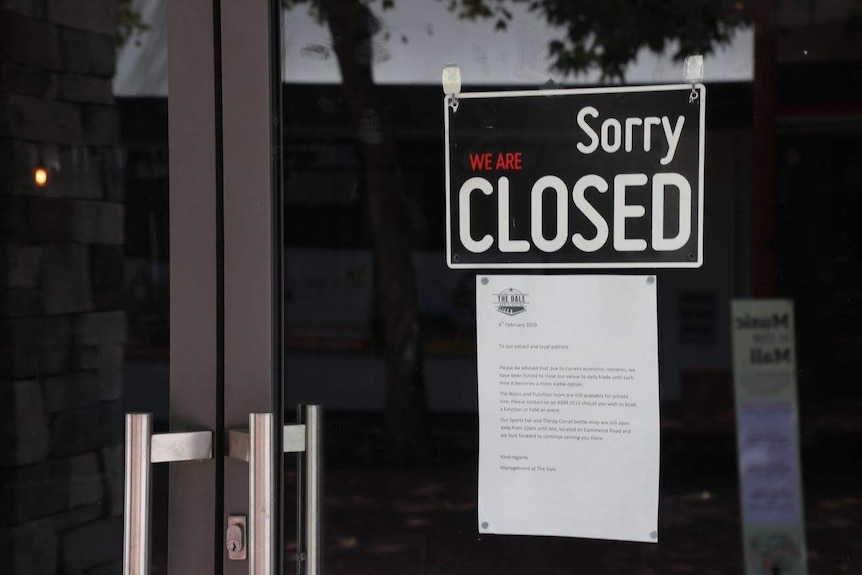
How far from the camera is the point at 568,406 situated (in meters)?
1.76

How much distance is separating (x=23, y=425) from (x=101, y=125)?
634mm

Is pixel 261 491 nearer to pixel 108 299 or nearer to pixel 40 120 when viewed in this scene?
pixel 108 299

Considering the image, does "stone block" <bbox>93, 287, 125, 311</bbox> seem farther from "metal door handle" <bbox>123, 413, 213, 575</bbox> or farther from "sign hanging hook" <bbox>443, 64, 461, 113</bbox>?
"sign hanging hook" <bbox>443, 64, 461, 113</bbox>

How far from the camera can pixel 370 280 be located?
1.83 m

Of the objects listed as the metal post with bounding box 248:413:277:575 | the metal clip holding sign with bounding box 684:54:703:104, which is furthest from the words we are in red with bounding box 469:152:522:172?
the metal post with bounding box 248:413:277:575

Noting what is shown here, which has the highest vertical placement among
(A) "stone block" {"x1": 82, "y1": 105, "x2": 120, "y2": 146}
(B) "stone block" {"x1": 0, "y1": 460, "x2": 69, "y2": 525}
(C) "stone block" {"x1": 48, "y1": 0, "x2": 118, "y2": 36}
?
(C) "stone block" {"x1": 48, "y1": 0, "x2": 118, "y2": 36}

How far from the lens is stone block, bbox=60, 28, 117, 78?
198 cm

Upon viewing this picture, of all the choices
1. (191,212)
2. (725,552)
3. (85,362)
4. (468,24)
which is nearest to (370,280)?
(191,212)

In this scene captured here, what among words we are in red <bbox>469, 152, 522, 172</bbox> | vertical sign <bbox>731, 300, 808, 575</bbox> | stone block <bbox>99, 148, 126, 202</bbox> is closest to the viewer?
vertical sign <bbox>731, 300, 808, 575</bbox>

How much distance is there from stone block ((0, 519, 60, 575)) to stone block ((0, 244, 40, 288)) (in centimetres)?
49

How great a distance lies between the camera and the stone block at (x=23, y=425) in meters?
2.01

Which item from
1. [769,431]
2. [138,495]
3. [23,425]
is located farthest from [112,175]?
[769,431]

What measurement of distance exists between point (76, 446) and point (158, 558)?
0.97 feet

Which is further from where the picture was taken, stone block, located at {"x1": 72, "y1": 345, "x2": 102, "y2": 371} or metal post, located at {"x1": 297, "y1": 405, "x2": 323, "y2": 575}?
stone block, located at {"x1": 72, "y1": 345, "x2": 102, "y2": 371}
